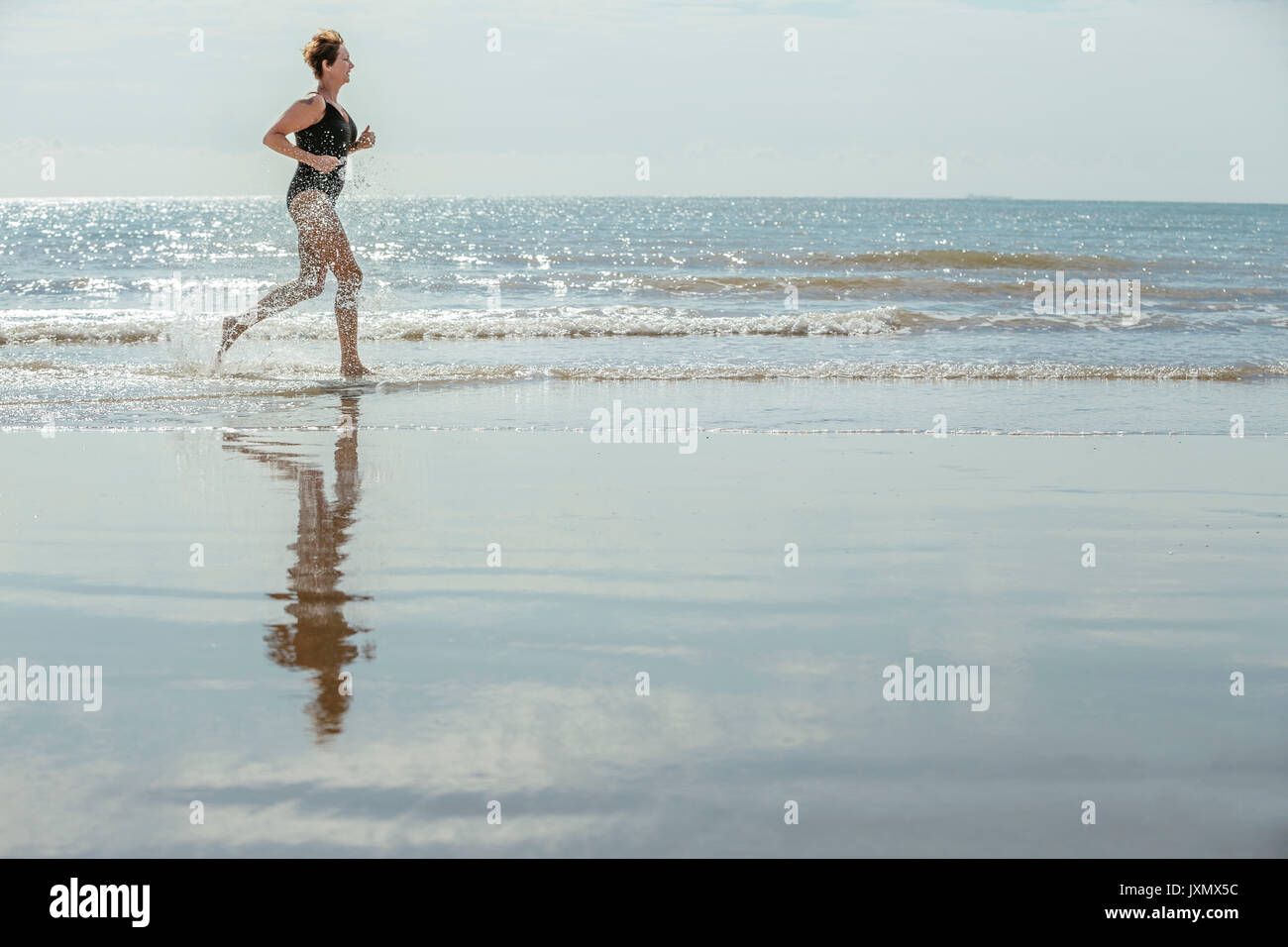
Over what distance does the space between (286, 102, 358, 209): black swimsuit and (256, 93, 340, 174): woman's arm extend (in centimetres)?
4

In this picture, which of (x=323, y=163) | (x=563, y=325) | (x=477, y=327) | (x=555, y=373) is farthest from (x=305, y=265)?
(x=563, y=325)

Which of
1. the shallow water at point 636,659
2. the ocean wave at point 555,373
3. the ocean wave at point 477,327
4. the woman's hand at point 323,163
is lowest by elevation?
the shallow water at point 636,659

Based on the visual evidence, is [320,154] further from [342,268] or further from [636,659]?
[636,659]

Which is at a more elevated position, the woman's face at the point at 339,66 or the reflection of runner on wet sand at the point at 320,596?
the woman's face at the point at 339,66

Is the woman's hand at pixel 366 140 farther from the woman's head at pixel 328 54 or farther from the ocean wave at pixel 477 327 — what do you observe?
the ocean wave at pixel 477 327

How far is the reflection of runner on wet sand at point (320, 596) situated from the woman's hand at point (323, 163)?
2.36 meters

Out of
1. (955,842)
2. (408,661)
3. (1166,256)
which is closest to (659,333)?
(408,661)

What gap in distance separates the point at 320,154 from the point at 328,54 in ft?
1.92

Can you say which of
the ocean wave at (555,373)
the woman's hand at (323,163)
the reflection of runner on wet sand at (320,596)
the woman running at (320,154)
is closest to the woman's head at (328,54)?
the woman running at (320,154)

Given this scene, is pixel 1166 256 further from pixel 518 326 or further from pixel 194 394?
pixel 194 394

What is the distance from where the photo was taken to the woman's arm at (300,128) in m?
7.40

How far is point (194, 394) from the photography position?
7.83 metres

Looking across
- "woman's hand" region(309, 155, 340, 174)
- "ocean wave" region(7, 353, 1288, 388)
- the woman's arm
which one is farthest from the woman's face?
"ocean wave" region(7, 353, 1288, 388)

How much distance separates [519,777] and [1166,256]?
35.2 metres
